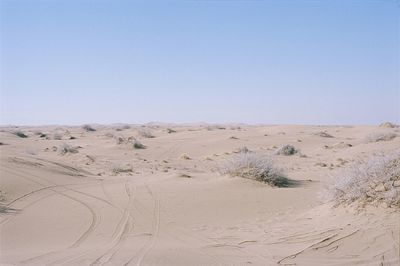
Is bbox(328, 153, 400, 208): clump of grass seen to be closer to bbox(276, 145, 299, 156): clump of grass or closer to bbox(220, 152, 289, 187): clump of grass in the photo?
bbox(220, 152, 289, 187): clump of grass

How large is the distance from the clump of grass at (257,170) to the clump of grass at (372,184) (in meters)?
5.02

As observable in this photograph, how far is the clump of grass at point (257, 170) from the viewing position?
14.7 metres

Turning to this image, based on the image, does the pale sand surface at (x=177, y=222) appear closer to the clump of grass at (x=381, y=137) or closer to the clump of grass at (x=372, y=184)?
the clump of grass at (x=372, y=184)

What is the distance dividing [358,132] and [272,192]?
39.2 m

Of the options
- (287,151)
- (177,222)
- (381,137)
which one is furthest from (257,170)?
(381,137)

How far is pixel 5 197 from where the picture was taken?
11922mm

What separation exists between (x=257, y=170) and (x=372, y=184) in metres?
6.01

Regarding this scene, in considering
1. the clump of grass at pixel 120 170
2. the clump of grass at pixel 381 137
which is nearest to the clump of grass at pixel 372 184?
the clump of grass at pixel 120 170

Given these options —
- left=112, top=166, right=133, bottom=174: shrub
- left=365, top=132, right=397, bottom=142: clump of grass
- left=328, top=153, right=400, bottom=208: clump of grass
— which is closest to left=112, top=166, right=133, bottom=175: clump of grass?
left=112, top=166, right=133, bottom=174: shrub

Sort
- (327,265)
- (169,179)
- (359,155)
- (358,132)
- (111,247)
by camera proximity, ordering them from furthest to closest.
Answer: (358,132)
(359,155)
(169,179)
(111,247)
(327,265)

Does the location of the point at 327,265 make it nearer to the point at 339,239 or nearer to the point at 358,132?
the point at 339,239

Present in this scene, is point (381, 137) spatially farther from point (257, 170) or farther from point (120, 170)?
point (257, 170)

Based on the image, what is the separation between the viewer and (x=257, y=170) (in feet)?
48.5

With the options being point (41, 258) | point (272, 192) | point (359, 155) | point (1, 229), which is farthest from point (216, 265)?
point (359, 155)
